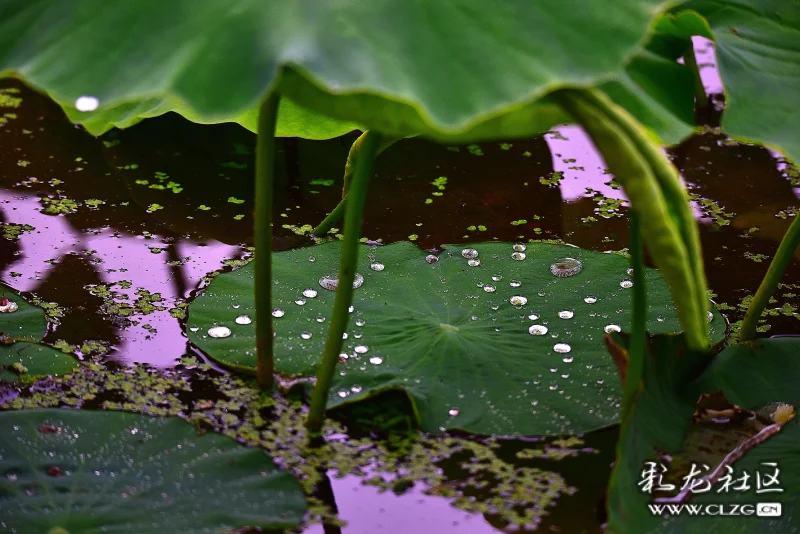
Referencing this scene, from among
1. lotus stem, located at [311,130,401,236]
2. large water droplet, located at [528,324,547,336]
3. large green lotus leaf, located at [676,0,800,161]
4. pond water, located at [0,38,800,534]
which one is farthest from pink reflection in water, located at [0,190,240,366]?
large green lotus leaf, located at [676,0,800,161]

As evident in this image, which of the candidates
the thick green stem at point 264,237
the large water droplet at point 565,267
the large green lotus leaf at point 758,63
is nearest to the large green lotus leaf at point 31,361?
the thick green stem at point 264,237

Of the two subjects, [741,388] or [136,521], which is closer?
[136,521]

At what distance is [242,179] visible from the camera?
195 centimetres

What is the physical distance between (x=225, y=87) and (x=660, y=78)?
583mm

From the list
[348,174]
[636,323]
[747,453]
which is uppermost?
[348,174]

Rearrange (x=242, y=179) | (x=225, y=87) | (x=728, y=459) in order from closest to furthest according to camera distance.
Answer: (x=225, y=87) < (x=728, y=459) < (x=242, y=179)

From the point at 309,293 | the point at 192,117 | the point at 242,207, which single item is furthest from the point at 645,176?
the point at 242,207

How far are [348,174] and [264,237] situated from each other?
30 cm

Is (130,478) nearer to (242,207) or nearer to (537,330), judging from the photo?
(537,330)

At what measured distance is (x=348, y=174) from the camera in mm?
1402

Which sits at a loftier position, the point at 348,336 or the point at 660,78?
the point at 660,78

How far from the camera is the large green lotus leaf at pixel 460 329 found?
120 centimetres

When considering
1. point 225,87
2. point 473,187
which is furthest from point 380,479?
point 473,187

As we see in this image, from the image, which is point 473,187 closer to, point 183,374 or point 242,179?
point 242,179
